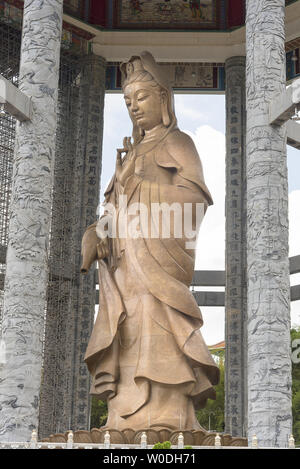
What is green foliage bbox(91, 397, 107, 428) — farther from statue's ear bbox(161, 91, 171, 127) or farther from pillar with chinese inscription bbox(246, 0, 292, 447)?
pillar with chinese inscription bbox(246, 0, 292, 447)

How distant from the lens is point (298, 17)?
1591cm

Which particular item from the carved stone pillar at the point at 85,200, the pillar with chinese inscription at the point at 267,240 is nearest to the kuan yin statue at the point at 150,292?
the pillar with chinese inscription at the point at 267,240

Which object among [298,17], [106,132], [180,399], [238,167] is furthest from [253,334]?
[106,132]

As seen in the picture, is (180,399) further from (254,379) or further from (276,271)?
(276,271)

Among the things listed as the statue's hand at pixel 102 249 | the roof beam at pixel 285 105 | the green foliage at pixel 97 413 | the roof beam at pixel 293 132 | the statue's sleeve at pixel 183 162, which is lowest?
the green foliage at pixel 97 413

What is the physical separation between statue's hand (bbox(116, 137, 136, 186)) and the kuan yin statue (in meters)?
0.01

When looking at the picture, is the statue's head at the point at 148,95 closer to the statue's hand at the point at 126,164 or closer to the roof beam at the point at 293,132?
the statue's hand at the point at 126,164

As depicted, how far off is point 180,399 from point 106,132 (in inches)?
604

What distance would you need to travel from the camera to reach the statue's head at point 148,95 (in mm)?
11109

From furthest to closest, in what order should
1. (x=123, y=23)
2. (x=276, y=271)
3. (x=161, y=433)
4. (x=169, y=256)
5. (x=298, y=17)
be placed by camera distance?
(x=123, y=23)
(x=298, y=17)
(x=169, y=256)
(x=276, y=271)
(x=161, y=433)

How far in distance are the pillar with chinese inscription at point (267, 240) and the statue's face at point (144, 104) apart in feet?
4.63

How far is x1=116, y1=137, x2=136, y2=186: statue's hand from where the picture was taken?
10.8m

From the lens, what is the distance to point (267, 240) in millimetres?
9656

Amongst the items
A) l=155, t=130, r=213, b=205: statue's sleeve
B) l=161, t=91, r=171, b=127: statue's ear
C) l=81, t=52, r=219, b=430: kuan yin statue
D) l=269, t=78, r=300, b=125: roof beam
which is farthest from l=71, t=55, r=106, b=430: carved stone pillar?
l=269, t=78, r=300, b=125: roof beam
